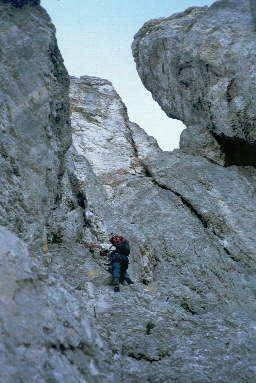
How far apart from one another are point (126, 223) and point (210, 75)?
64.0ft

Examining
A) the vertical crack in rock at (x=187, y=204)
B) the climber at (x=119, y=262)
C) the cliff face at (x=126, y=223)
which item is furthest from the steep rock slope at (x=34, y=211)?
the vertical crack in rock at (x=187, y=204)

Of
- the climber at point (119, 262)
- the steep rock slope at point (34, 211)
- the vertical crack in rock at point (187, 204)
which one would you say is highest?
the steep rock slope at point (34, 211)

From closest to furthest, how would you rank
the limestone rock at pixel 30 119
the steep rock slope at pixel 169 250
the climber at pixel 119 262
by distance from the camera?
the steep rock slope at pixel 169 250 → the limestone rock at pixel 30 119 → the climber at pixel 119 262

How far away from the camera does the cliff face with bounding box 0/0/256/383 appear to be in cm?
886

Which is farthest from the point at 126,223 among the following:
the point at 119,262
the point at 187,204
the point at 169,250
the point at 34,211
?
the point at 34,211

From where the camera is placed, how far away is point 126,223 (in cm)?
2836

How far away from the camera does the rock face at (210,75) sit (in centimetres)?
3634

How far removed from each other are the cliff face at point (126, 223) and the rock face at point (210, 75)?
0.19m

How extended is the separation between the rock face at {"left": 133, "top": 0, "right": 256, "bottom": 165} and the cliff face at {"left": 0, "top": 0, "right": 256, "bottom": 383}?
195 mm

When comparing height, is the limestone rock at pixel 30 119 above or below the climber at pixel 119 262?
above

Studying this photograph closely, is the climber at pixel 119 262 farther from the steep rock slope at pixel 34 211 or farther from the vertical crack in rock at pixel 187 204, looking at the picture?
the vertical crack in rock at pixel 187 204

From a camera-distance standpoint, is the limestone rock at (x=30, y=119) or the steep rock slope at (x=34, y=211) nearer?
the steep rock slope at (x=34, y=211)

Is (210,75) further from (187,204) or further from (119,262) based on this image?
(119,262)

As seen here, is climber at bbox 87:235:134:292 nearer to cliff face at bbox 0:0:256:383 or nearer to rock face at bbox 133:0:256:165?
cliff face at bbox 0:0:256:383
